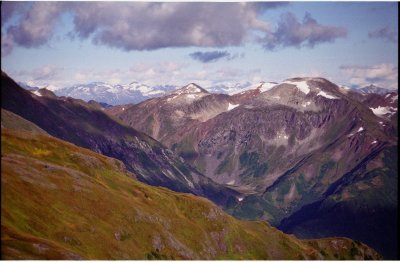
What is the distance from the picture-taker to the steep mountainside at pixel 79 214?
109 m

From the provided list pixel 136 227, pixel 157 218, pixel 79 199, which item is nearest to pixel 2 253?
pixel 79 199

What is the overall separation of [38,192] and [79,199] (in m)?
15.0

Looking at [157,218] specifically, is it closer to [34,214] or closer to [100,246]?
[100,246]

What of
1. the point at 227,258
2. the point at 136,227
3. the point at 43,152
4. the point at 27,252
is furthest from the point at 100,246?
the point at 227,258

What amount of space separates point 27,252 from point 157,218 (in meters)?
87.0

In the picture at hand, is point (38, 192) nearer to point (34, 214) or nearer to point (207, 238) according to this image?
point (34, 214)

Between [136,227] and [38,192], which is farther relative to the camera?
[136,227]

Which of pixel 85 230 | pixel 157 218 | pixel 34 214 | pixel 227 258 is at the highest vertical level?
pixel 34 214

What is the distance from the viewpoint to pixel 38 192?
131 metres

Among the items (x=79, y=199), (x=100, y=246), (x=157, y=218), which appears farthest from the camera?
(x=157, y=218)

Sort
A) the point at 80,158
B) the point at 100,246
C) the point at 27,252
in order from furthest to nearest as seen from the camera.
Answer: the point at 80,158 → the point at 100,246 → the point at 27,252

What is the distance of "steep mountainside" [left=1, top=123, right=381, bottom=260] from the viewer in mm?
109000

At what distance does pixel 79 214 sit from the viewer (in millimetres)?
135875

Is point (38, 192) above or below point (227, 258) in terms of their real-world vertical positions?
above
